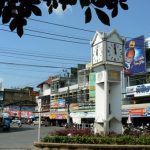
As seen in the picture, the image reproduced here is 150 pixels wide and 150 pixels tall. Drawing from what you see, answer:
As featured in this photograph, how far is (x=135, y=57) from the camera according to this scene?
50812mm

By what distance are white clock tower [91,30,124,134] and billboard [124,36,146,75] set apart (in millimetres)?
27189

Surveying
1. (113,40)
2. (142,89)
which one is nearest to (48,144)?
(113,40)

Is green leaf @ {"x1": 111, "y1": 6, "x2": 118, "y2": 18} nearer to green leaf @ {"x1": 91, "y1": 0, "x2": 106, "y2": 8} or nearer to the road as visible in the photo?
green leaf @ {"x1": 91, "y1": 0, "x2": 106, "y2": 8}

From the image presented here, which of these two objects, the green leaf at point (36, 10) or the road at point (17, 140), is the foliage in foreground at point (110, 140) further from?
the green leaf at point (36, 10)

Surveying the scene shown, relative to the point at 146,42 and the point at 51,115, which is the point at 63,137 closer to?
the point at 146,42

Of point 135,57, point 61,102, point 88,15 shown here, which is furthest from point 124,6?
point 61,102

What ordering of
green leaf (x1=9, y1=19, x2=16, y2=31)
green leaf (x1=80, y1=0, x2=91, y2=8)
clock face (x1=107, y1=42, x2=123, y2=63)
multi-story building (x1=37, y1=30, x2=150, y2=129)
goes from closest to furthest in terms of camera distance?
green leaf (x1=9, y1=19, x2=16, y2=31)
green leaf (x1=80, y1=0, x2=91, y2=8)
clock face (x1=107, y1=42, x2=123, y2=63)
multi-story building (x1=37, y1=30, x2=150, y2=129)

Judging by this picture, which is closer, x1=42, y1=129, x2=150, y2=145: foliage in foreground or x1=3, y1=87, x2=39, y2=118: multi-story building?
x1=42, y1=129, x2=150, y2=145: foliage in foreground

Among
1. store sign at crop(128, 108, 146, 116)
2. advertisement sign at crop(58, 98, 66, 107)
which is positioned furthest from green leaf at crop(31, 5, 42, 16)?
advertisement sign at crop(58, 98, 66, 107)

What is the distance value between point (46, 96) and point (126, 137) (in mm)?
69068

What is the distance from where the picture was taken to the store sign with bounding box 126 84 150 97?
48084 millimetres

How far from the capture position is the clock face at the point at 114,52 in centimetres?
2201

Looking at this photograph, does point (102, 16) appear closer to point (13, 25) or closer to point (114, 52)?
point (13, 25)

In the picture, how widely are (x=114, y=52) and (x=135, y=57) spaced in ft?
95.5
